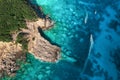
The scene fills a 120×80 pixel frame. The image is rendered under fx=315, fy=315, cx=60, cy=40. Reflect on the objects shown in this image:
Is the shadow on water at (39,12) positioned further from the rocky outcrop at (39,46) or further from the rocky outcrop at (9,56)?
the rocky outcrop at (9,56)

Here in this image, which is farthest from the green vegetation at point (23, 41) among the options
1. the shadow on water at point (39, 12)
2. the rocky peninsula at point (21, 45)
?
the shadow on water at point (39, 12)

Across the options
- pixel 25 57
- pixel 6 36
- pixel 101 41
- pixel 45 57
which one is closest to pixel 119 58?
pixel 101 41

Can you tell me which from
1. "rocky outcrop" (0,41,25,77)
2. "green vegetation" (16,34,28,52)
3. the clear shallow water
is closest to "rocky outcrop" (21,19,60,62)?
"green vegetation" (16,34,28,52)

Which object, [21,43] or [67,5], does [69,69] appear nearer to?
[21,43]

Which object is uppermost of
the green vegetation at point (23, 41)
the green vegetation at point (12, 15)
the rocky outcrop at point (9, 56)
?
the green vegetation at point (12, 15)

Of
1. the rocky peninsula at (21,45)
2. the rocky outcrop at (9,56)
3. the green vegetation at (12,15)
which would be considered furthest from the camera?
the green vegetation at (12,15)

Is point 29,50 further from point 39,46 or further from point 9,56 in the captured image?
point 9,56

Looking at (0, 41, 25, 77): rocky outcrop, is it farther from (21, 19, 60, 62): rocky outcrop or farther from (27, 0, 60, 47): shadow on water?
(27, 0, 60, 47): shadow on water
